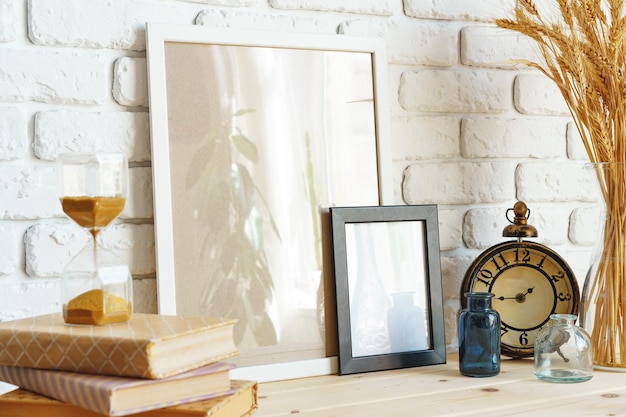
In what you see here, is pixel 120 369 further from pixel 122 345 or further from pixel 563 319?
pixel 563 319

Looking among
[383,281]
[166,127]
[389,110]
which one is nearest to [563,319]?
[383,281]

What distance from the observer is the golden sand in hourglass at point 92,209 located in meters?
0.86

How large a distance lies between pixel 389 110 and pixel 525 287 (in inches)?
14.9

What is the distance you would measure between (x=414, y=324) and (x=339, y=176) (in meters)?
0.27

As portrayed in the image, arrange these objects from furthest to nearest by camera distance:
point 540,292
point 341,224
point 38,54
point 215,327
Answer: point 540,292 < point 341,224 < point 38,54 < point 215,327

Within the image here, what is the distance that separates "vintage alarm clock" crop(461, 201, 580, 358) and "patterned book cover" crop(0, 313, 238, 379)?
56 centimetres

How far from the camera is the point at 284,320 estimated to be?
3.84 feet

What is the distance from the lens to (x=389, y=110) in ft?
4.24

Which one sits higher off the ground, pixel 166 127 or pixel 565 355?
pixel 166 127

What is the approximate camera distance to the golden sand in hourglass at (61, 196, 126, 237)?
865mm

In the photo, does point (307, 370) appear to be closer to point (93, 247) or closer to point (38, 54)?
point (93, 247)

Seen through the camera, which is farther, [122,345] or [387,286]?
[387,286]

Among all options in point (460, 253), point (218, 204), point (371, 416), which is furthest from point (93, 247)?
point (460, 253)

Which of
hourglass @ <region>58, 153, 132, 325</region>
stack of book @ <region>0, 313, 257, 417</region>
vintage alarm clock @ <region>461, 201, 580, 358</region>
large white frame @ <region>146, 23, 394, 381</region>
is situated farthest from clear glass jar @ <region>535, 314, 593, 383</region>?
hourglass @ <region>58, 153, 132, 325</region>
